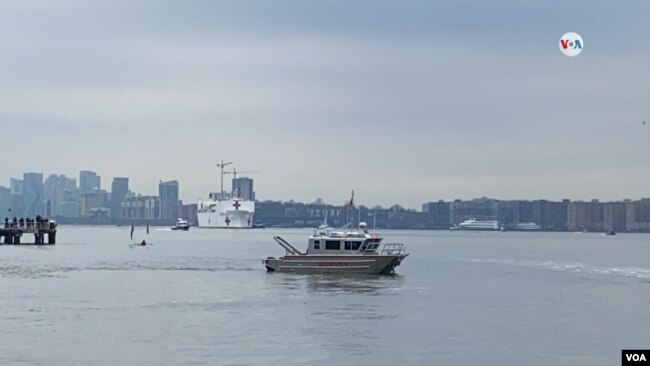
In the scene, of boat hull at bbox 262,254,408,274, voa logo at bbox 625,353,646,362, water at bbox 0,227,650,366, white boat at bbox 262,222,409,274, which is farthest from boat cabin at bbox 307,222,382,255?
voa logo at bbox 625,353,646,362

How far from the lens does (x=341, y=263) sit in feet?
244

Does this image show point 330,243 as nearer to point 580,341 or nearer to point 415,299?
point 415,299

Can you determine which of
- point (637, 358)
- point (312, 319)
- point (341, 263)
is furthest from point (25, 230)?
point (637, 358)

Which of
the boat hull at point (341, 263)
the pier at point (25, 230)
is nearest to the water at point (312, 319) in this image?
the boat hull at point (341, 263)

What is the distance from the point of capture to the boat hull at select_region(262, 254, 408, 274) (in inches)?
2921

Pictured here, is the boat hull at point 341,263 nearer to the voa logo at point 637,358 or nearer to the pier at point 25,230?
the voa logo at point 637,358

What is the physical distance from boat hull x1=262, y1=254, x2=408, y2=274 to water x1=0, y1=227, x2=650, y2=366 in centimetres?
83

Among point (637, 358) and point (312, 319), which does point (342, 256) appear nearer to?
point (312, 319)

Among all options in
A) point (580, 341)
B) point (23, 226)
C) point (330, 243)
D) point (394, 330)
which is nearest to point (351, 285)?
point (330, 243)

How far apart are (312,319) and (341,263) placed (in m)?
26.5

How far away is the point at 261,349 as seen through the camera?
37.8 meters

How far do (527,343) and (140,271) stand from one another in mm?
53480

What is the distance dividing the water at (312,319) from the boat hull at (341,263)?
0.83m

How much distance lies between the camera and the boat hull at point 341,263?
74188 millimetres
